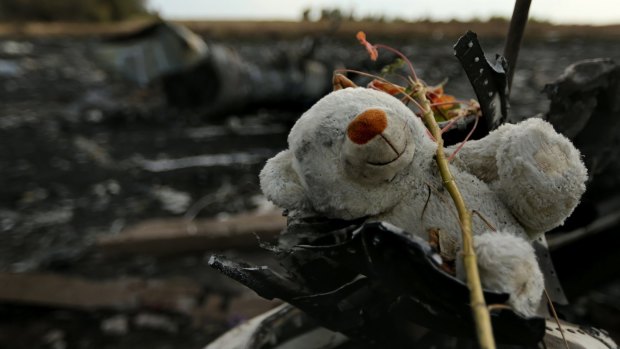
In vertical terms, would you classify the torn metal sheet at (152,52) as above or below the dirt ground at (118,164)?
above

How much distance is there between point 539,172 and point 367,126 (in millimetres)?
182

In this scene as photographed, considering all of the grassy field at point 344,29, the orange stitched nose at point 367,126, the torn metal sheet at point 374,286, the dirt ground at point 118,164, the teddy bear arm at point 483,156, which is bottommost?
the dirt ground at point 118,164

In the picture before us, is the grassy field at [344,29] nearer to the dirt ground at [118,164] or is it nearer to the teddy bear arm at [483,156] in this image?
the dirt ground at [118,164]

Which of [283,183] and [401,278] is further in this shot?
[283,183]

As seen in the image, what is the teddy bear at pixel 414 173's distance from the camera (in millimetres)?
533

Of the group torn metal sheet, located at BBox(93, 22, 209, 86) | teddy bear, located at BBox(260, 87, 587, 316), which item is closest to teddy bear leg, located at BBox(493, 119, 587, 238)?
teddy bear, located at BBox(260, 87, 587, 316)

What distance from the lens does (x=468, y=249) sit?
465 mm

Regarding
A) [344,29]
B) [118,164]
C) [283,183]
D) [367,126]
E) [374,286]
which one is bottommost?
[118,164]

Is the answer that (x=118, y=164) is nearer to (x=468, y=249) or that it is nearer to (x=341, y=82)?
(x=341, y=82)

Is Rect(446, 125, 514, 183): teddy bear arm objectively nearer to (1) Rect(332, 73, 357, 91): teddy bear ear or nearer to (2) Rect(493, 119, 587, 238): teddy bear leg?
(2) Rect(493, 119, 587, 238): teddy bear leg

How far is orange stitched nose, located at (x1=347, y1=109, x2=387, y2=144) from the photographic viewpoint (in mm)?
511

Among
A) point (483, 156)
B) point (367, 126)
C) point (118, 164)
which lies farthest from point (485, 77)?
point (118, 164)

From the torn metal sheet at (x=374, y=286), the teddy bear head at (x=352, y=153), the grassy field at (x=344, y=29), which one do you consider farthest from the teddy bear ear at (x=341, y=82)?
the grassy field at (x=344, y=29)

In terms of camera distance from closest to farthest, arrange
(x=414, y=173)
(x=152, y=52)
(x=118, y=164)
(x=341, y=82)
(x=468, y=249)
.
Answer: (x=468, y=249) < (x=414, y=173) < (x=341, y=82) < (x=118, y=164) < (x=152, y=52)
